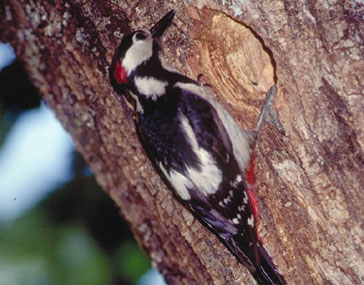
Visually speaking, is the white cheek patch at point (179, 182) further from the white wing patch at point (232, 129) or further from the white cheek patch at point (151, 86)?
the white cheek patch at point (151, 86)

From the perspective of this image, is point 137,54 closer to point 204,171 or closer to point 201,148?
point 201,148

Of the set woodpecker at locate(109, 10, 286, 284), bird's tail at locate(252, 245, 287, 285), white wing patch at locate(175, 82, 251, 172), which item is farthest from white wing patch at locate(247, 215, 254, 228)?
white wing patch at locate(175, 82, 251, 172)

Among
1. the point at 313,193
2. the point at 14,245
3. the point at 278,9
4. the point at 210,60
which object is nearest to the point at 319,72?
the point at 278,9

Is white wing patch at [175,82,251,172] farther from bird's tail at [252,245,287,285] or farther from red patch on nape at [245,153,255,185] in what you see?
bird's tail at [252,245,287,285]

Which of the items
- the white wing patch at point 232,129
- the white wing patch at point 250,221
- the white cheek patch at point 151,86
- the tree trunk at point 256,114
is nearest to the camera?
the tree trunk at point 256,114

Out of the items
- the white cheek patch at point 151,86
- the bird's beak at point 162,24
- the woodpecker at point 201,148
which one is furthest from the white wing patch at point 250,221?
the bird's beak at point 162,24

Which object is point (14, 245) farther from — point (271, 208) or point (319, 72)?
point (319, 72)
